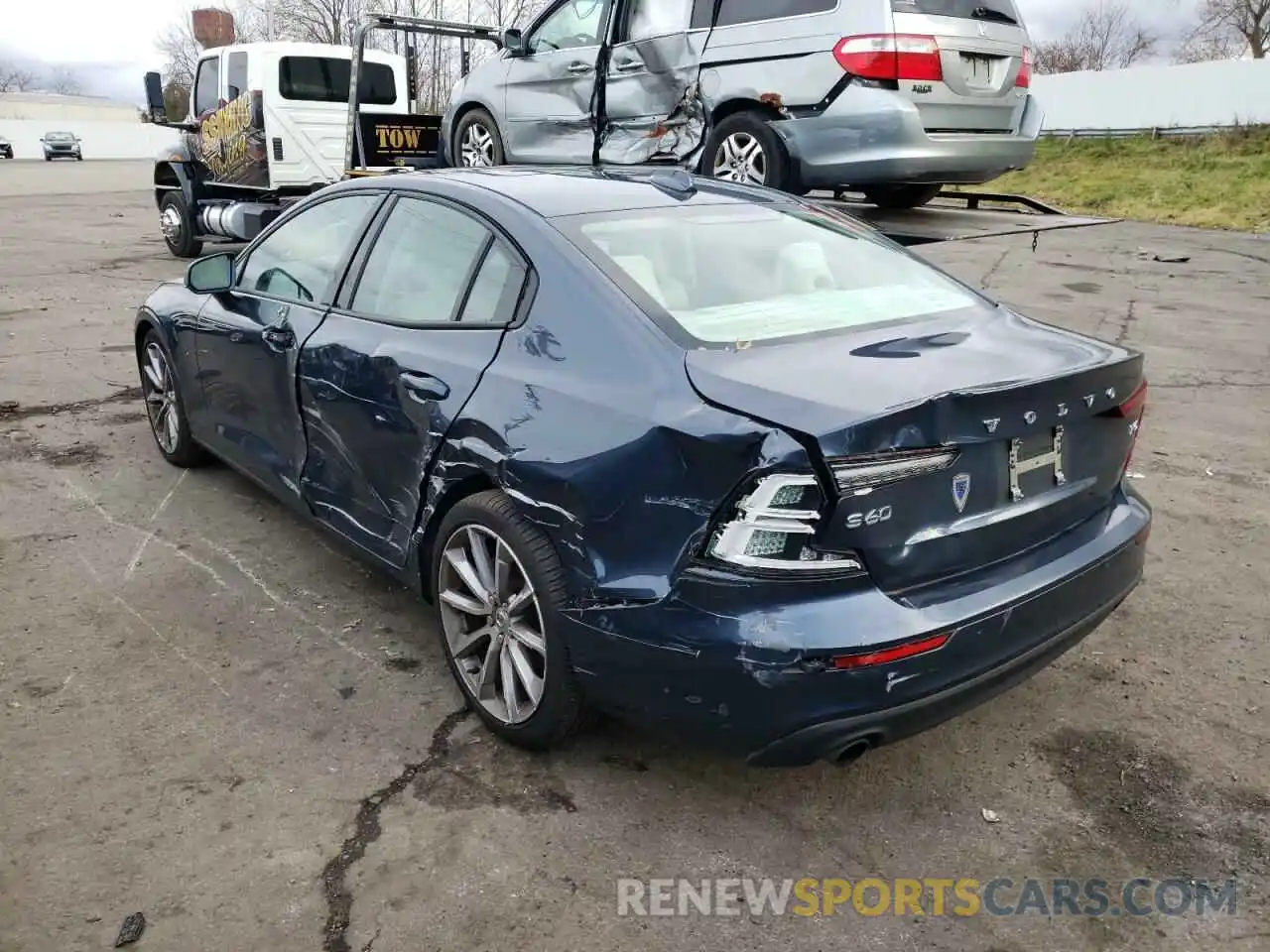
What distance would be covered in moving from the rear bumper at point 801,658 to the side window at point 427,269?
1101mm

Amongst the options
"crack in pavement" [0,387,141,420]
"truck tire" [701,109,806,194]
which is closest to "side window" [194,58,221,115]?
"crack in pavement" [0,387,141,420]

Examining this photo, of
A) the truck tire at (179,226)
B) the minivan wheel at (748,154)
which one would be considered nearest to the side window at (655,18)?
the minivan wheel at (748,154)

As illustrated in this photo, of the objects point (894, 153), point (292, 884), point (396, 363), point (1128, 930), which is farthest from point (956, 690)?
point (894, 153)

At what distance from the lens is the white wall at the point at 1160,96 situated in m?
27.7

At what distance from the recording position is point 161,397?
17.1 ft

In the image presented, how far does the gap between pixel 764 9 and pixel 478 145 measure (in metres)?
3.13

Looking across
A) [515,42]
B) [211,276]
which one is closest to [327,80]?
[515,42]

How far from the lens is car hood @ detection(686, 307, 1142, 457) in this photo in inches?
86.9

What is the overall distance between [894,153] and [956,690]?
174 inches

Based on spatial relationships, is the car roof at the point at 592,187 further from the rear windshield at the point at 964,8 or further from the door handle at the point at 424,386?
the rear windshield at the point at 964,8

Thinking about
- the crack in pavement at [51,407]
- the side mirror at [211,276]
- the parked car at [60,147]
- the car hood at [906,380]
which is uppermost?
the parked car at [60,147]

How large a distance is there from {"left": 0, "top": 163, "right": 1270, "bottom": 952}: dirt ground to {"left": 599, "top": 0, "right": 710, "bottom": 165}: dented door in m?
3.95

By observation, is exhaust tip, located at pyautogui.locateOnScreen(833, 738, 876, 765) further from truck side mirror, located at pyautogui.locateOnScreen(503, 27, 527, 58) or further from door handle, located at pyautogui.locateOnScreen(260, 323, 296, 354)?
truck side mirror, located at pyautogui.locateOnScreen(503, 27, 527, 58)

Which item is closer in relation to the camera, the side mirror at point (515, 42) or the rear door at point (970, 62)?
the rear door at point (970, 62)
